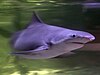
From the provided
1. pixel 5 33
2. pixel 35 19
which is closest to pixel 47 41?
pixel 35 19

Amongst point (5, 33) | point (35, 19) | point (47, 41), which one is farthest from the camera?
point (5, 33)

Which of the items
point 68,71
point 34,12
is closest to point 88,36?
point 34,12

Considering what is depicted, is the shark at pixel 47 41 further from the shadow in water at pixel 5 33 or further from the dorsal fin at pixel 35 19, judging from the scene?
the shadow in water at pixel 5 33

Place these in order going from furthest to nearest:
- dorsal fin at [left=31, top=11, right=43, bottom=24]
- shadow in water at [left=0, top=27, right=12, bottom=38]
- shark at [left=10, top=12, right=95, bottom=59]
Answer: shadow in water at [left=0, top=27, right=12, bottom=38] → dorsal fin at [left=31, top=11, right=43, bottom=24] → shark at [left=10, top=12, right=95, bottom=59]

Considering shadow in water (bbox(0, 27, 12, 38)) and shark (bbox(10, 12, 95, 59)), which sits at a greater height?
shark (bbox(10, 12, 95, 59))

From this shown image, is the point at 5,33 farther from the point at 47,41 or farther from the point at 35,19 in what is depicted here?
the point at 47,41

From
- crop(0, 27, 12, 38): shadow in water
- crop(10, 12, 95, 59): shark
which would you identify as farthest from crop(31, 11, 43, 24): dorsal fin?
crop(0, 27, 12, 38): shadow in water

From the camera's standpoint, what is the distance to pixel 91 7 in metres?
1.35

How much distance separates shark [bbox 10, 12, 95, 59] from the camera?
0.97 m

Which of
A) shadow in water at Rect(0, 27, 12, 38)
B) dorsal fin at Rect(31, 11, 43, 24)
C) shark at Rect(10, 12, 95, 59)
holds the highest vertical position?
dorsal fin at Rect(31, 11, 43, 24)

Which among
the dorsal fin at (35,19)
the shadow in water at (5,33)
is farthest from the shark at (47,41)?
the shadow in water at (5,33)

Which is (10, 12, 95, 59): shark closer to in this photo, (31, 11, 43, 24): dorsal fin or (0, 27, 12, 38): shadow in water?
(31, 11, 43, 24): dorsal fin

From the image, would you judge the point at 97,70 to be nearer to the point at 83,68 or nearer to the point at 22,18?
the point at 83,68

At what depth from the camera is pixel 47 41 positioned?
103 cm
